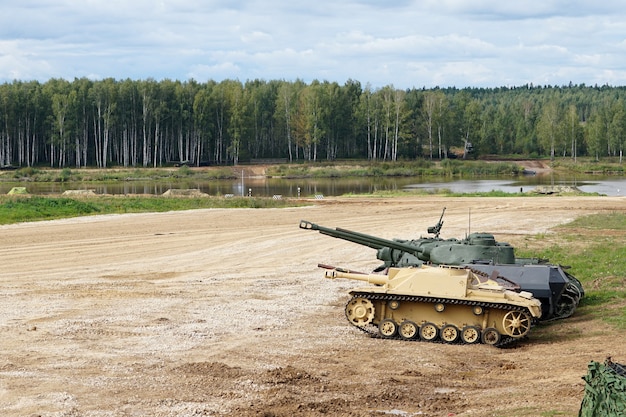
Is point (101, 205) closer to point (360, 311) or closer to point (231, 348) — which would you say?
point (231, 348)

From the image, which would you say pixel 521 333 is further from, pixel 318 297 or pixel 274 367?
pixel 318 297

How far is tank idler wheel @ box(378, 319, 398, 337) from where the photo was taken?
18.7 meters

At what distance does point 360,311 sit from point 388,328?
71cm

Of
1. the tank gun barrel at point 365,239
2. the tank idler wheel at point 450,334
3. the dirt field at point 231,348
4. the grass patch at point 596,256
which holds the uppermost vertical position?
the tank gun barrel at point 365,239

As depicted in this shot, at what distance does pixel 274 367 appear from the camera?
16594 mm

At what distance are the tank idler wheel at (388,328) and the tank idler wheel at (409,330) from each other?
0.59 ft

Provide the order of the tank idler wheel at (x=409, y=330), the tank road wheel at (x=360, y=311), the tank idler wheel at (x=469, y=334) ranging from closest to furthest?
1. the tank idler wheel at (x=469, y=334)
2. the tank idler wheel at (x=409, y=330)
3. the tank road wheel at (x=360, y=311)

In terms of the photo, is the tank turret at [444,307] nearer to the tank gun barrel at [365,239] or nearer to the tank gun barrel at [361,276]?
the tank gun barrel at [361,276]

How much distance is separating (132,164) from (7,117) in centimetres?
1604

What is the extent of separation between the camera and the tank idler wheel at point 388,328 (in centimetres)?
1872

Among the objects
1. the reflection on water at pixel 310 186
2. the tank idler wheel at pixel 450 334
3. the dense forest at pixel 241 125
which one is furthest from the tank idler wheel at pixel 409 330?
the dense forest at pixel 241 125

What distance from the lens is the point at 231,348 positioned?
718 inches

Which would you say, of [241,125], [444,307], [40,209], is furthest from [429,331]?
[241,125]

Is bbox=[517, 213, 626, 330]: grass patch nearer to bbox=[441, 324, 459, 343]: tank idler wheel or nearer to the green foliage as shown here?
bbox=[441, 324, 459, 343]: tank idler wheel
